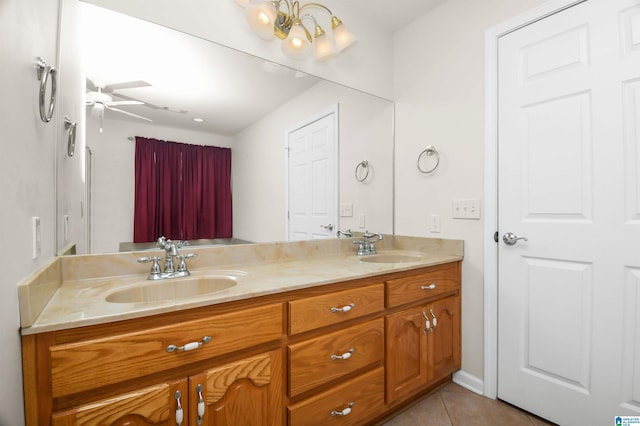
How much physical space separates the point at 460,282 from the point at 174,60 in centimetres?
201

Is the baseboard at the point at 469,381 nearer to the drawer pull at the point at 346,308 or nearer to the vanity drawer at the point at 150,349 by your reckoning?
the drawer pull at the point at 346,308

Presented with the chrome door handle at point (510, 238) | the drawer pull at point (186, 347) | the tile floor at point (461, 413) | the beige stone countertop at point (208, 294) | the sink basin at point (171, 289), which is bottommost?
the tile floor at point (461, 413)

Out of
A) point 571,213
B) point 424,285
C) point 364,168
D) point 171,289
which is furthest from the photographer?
point 364,168

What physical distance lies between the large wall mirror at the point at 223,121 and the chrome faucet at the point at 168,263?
15 cm

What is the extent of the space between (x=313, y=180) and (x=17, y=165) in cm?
143

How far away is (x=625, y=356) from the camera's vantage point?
1.32 meters

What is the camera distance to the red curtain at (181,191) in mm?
1394

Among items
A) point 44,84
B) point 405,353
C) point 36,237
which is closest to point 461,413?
point 405,353

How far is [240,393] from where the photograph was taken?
103 cm

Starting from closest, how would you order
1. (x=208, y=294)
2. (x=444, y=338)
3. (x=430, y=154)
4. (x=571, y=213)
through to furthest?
(x=208, y=294) → (x=571, y=213) → (x=444, y=338) → (x=430, y=154)

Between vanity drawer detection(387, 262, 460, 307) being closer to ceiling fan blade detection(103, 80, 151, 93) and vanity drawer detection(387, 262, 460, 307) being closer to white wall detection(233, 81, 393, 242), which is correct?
white wall detection(233, 81, 393, 242)

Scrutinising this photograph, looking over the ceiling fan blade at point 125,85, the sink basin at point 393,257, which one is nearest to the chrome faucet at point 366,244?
the sink basin at point 393,257

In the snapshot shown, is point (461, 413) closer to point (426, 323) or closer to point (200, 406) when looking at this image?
point (426, 323)

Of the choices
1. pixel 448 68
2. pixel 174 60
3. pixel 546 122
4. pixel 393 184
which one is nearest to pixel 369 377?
pixel 393 184
